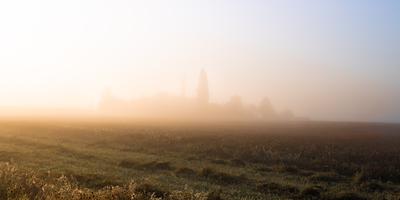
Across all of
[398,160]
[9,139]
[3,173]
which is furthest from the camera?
[9,139]

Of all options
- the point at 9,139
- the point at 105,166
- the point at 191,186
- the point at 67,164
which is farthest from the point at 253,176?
the point at 9,139

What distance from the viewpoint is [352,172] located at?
31.5m

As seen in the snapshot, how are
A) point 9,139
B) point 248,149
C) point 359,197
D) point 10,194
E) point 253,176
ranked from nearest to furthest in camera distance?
point 10,194, point 359,197, point 253,176, point 248,149, point 9,139

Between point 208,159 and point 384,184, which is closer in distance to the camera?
point 384,184

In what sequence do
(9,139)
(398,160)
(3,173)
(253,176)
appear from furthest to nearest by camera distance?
(9,139) → (398,160) → (253,176) → (3,173)

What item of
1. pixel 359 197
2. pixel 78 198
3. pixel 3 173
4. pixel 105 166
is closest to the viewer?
pixel 78 198

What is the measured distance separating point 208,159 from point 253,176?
1008 centimetres

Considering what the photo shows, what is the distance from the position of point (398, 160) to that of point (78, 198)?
30464mm

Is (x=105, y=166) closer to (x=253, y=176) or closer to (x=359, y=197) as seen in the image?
(x=253, y=176)

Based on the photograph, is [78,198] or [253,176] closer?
[78,198]

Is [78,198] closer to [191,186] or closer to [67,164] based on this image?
[191,186]

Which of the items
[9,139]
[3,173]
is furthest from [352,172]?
[9,139]

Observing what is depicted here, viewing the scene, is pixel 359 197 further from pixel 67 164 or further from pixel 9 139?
pixel 9 139

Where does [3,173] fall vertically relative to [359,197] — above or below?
above
